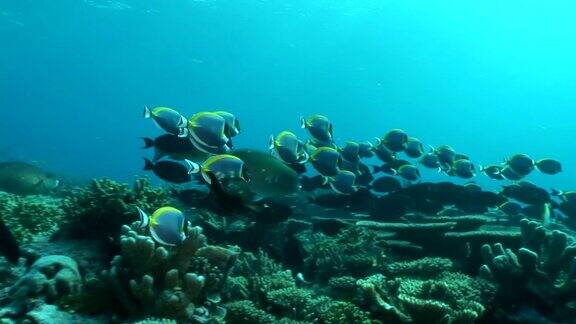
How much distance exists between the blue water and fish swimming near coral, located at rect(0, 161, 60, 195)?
77.6 feet

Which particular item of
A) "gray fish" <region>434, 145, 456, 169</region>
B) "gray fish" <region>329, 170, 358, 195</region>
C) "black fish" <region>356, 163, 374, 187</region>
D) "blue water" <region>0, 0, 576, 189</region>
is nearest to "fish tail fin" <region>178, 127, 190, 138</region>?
"gray fish" <region>329, 170, 358, 195</region>

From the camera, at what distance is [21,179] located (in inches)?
411

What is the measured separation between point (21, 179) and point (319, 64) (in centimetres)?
8099

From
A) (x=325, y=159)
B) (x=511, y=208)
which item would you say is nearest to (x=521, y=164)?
(x=511, y=208)

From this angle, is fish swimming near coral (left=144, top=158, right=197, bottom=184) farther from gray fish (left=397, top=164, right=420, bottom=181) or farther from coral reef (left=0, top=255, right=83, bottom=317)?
gray fish (left=397, top=164, right=420, bottom=181)

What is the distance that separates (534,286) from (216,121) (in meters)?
4.30

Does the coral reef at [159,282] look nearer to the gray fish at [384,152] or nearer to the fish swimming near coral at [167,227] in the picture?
the fish swimming near coral at [167,227]

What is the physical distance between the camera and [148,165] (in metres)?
7.11

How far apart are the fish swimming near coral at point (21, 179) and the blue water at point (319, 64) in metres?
23.6

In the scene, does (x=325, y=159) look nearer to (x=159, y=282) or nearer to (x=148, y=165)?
(x=148, y=165)

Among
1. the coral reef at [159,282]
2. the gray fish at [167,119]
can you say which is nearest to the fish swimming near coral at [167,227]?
the coral reef at [159,282]

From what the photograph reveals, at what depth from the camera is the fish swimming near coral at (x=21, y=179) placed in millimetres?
10359

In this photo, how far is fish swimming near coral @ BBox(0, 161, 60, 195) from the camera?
34.0 feet

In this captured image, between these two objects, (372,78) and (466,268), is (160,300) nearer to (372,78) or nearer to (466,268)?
(466,268)
